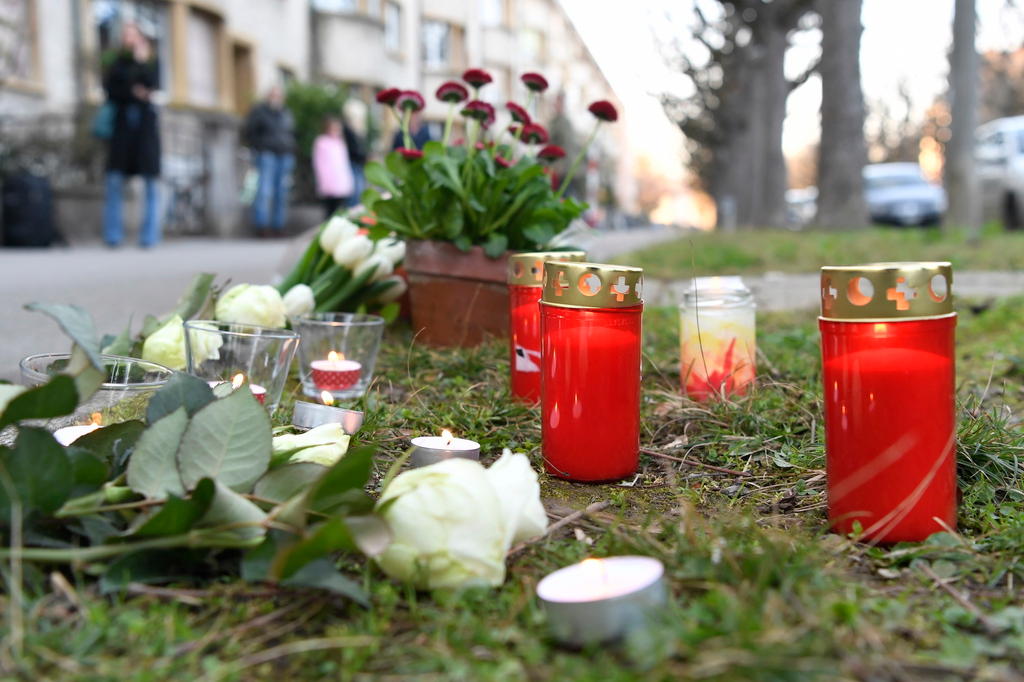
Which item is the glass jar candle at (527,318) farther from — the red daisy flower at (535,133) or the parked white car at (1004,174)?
the parked white car at (1004,174)

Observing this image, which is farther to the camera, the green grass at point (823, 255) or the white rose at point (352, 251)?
the green grass at point (823, 255)

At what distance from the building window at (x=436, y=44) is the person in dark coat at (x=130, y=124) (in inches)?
921

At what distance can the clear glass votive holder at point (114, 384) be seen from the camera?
1.40m

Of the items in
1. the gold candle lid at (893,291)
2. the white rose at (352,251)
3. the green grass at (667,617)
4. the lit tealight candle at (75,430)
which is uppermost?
the white rose at (352,251)

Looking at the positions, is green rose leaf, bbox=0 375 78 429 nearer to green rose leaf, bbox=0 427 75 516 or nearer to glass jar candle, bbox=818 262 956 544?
green rose leaf, bbox=0 427 75 516

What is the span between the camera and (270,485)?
4.02ft

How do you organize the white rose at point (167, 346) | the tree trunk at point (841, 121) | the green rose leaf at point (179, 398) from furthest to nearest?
the tree trunk at point (841, 121)
the white rose at point (167, 346)
the green rose leaf at point (179, 398)

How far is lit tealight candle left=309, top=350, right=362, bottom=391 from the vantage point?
2.26 m

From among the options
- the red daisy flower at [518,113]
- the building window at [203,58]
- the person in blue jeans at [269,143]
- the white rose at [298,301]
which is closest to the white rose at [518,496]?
the white rose at [298,301]

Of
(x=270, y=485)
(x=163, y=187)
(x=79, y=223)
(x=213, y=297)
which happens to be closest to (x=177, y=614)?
(x=270, y=485)

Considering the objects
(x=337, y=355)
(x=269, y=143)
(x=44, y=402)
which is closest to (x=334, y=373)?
(x=337, y=355)

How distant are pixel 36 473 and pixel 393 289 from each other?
194 cm

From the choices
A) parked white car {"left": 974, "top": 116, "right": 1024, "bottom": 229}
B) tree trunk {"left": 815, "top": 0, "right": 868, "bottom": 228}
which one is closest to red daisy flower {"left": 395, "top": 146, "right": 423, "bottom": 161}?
tree trunk {"left": 815, "top": 0, "right": 868, "bottom": 228}

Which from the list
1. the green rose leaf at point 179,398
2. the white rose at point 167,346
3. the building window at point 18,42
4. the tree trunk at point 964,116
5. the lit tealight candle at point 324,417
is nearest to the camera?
the green rose leaf at point 179,398
